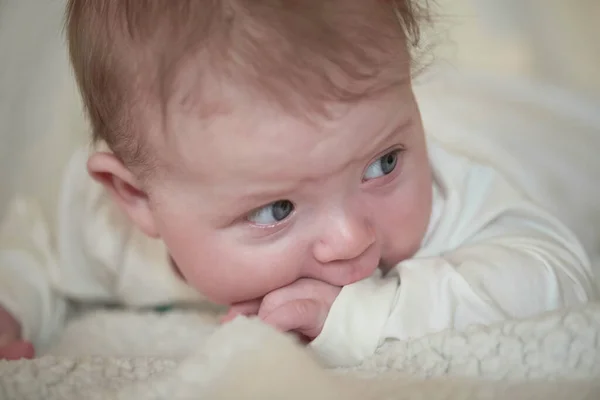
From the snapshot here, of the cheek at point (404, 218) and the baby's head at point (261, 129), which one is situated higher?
the baby's head at point (261, 129)

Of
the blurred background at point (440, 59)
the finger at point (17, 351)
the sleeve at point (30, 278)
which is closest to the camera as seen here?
the finger at point (17, 351)

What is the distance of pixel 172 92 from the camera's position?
60cm

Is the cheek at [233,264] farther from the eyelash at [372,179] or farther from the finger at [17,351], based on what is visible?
the finger at [17,351]

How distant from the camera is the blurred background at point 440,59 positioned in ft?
3.76

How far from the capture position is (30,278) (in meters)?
0.95

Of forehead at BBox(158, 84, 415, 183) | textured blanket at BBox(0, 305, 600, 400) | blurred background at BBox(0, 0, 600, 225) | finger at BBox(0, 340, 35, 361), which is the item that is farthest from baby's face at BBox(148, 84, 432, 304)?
blurred background at BBox(0, 0, 600, 225)

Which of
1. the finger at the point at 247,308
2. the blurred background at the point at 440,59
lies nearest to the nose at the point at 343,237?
the finger at the point at 247,308

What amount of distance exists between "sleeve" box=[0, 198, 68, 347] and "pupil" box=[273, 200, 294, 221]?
0.43 meters

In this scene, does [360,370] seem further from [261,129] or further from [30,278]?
[30,278]

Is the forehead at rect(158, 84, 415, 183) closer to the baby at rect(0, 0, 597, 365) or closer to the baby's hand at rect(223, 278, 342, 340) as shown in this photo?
the baby at rect(0, 0, 597, 365)

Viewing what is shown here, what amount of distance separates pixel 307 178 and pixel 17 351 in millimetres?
441

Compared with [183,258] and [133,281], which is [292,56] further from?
[133,281]

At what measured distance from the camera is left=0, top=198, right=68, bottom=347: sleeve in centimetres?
91

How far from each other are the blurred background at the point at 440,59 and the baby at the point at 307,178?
14.7 inches
